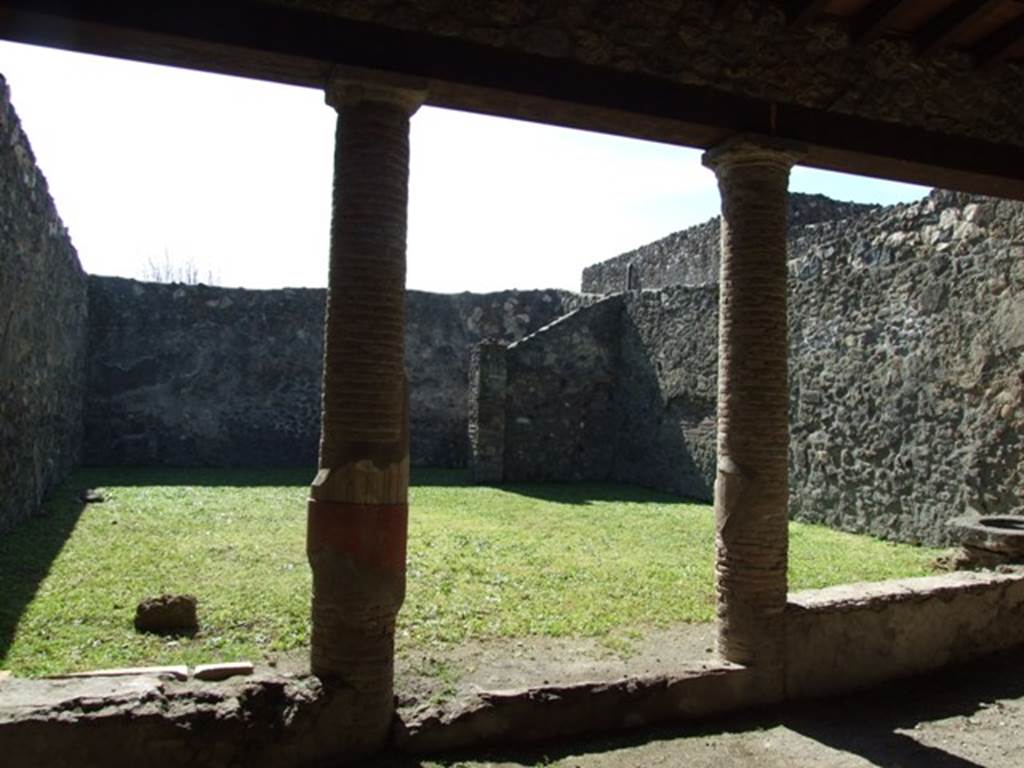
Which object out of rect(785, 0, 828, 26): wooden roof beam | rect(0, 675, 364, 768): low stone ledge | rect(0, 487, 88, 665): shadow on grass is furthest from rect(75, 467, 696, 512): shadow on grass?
rect(0, 675, 364, 768): low stone ledge

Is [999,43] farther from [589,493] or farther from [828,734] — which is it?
[589,493]

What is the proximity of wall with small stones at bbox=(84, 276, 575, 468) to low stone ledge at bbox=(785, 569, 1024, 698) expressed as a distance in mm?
12238

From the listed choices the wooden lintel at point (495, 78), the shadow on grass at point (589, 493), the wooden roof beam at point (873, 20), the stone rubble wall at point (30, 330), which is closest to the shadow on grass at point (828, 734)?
the wooden lintel at point (495, 78)

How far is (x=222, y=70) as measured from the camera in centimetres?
374

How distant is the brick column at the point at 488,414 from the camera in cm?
1417

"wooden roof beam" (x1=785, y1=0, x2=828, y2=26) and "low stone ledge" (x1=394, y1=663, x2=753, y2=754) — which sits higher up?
"wooden roof beam" (x1=785, y1=0, x2=828, y2=26)

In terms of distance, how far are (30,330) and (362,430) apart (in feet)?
21.7

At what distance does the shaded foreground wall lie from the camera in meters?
8.17

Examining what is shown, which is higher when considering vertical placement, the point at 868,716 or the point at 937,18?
the point at 937,18

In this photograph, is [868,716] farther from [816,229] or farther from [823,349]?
[816,229]

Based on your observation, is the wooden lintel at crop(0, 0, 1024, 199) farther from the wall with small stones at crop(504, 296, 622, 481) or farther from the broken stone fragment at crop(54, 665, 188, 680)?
the wall with small stones at crop(504, 296, 622, 481)

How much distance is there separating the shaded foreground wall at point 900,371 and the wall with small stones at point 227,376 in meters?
5.55

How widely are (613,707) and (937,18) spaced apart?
3.88m

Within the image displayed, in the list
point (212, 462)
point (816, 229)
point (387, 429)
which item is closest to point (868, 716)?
point (387, 429)
